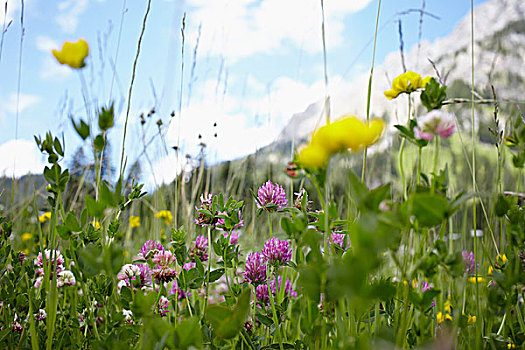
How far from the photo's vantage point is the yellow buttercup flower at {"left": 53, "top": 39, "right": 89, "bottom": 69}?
1.77ft

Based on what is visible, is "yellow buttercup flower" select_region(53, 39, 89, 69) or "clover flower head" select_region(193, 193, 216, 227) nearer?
"yellow buttercup flower" select_region(53, 39, 89, 69)

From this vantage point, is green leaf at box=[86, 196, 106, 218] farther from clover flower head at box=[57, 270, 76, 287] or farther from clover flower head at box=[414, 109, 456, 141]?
clover flower head at box=[57, 270, 76, 287]

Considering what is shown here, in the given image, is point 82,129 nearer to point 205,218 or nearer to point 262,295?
point 205,218

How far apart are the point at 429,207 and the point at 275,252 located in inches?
12.8

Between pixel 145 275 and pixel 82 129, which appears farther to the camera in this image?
pixel 145 275

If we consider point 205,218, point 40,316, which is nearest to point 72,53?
point 205,218

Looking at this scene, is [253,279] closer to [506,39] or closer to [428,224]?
[428,224]

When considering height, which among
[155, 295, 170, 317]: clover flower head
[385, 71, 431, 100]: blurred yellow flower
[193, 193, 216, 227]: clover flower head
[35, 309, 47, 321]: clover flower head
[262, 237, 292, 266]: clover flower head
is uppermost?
[385, 71, 431, 100]: blurred yellow flower

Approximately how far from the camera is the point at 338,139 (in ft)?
1.08

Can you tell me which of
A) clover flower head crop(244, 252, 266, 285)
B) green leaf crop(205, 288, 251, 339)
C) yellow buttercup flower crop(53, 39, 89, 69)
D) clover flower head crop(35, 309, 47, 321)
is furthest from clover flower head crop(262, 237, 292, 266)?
clover flower head crop(35, 309, 47, 321)

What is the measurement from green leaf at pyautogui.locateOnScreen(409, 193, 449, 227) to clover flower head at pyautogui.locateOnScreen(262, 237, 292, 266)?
31 cm

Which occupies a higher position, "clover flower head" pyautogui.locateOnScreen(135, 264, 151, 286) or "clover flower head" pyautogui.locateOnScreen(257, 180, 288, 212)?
"clover flower head" pyautogui.locateOnScreen(257, 180, 288, 212)

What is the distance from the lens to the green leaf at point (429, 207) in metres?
0.34

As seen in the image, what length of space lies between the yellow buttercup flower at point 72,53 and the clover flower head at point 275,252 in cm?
36
